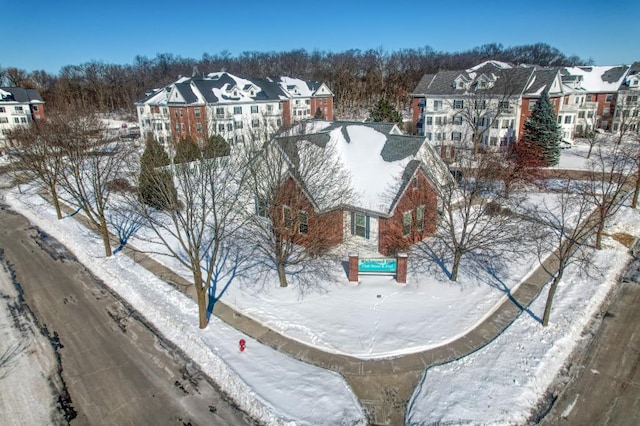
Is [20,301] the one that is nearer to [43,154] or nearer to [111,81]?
[43,154]

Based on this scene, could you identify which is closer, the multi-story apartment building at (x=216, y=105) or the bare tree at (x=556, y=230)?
the bare tree at (x=556, y=230)

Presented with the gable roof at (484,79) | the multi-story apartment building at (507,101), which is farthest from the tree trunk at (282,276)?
the gable roof at (484,79)

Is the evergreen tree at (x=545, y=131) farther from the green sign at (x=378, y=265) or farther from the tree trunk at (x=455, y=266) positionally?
the green sign at (x=378, y=265)

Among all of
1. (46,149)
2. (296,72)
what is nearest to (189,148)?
(46,149)

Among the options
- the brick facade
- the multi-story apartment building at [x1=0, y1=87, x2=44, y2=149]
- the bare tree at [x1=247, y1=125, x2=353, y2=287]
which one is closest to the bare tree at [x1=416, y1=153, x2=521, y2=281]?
the brick facade

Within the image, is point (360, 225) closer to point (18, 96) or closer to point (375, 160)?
point (375, 160)

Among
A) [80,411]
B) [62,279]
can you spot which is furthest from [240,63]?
[80,411]

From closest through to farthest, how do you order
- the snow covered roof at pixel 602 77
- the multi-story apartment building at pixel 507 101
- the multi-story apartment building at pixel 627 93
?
the multi-story apartment building at pixel 507 101 < the multi-story apartment building at pixel 627 93 < the snow covered roof at pixel 602 77
